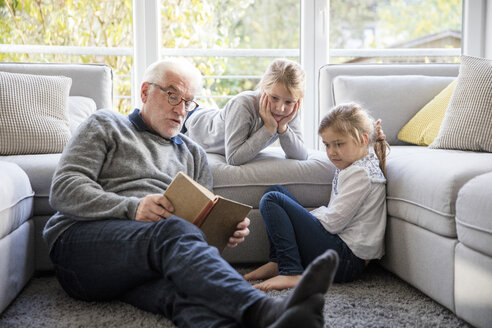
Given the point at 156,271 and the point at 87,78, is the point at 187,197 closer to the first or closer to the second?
the point at 156,271

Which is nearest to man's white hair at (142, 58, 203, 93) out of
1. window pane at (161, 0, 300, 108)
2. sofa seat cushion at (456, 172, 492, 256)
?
sofa seat cushion at (456, 172, 492, 256)

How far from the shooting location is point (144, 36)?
365cm

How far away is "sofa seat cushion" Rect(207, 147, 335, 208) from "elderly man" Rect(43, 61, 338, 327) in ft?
0.62

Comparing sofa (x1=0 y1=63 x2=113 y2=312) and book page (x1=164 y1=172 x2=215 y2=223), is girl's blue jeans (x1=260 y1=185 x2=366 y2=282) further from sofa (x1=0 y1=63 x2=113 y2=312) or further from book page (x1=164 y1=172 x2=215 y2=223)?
sofa (x1=0 y1=63 x2=113 y2=312)

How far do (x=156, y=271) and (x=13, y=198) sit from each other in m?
0.60

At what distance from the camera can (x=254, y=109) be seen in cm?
238

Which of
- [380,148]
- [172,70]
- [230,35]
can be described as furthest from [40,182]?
[230,35]

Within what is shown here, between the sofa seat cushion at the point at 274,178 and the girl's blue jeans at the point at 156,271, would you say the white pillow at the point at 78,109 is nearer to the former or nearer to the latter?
the sofa seat cushion at the point at 274,178

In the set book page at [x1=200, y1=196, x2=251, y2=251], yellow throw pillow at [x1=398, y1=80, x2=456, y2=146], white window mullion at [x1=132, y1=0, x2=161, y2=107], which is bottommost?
book page at [x1=200, y1=196, x2=251, y2=251]

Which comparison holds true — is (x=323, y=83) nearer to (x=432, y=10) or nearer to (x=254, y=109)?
(x=254, y=109)

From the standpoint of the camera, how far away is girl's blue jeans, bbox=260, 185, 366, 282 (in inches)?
79.3

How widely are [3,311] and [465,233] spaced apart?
1.46 metres

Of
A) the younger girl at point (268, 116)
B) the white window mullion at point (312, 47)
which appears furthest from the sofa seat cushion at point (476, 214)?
the white window mullion at point (312, 47)

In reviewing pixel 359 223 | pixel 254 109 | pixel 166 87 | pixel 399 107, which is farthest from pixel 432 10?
pixel 166 87
